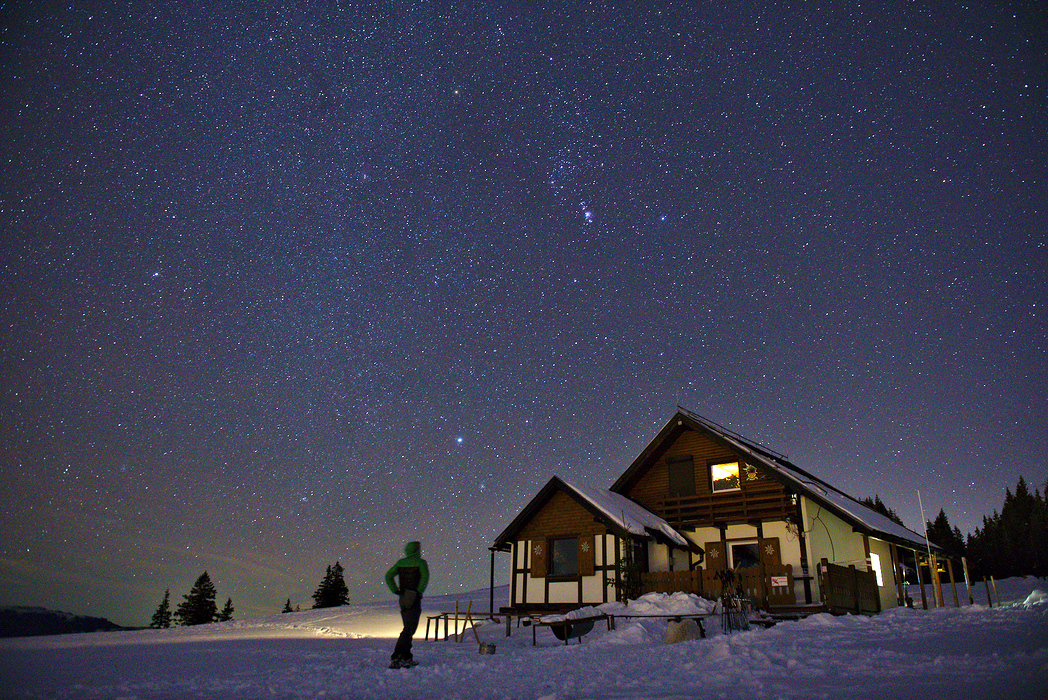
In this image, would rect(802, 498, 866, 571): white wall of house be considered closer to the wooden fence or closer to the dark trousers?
the wooden fence

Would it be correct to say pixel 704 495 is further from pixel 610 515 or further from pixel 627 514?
pixel 610 515

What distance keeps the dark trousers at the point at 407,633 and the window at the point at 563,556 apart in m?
14.1

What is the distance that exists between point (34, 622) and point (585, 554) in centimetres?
1894

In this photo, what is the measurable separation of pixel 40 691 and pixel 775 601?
58.6ft

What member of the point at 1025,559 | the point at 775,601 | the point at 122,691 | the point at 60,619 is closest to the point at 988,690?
the point at 122,691

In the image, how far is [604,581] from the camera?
22.0 m

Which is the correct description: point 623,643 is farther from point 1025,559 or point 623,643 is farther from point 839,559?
point 1025,559

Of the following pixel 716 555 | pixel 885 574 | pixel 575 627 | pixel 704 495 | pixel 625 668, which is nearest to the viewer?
pixel 625 668

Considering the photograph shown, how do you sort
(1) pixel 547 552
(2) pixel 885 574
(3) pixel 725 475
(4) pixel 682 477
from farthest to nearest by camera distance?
1. (2) pixel 885 574
2. (4) pixel 682 477
3. (3) pixel 725 475
4. (1) pixel 547 552

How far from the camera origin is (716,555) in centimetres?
2317

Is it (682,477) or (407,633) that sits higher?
(682,477)

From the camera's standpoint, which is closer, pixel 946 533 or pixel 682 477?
pixel 682 477

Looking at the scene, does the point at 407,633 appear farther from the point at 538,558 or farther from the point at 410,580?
the point at 538,558

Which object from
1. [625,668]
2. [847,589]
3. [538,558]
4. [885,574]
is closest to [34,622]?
[538,558]
